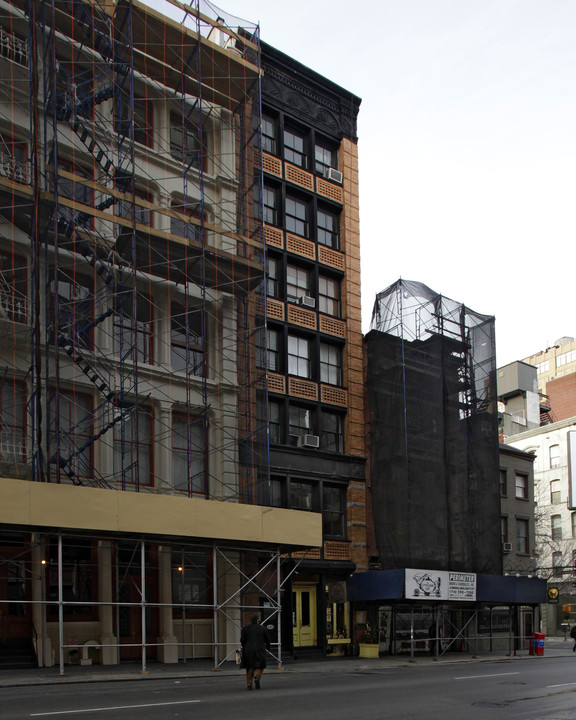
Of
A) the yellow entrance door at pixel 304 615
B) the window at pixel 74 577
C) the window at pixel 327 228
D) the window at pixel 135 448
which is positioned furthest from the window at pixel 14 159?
the yellow entrance door at pixel 304 615

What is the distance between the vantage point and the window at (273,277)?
110 ft

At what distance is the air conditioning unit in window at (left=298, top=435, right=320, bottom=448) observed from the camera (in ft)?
106

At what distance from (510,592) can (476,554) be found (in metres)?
2.07

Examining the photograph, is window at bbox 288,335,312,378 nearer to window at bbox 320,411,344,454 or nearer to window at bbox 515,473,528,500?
window at bbox 320,411,344,454

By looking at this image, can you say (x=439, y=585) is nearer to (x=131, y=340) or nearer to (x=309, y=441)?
(x=309, y=441)

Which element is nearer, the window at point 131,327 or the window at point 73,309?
the window at point 73,309

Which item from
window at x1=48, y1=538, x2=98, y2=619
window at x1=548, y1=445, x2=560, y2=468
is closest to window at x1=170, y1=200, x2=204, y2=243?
window at x1=48, y1=538, x2=98, y2=619

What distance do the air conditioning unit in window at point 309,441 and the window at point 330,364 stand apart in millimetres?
3077

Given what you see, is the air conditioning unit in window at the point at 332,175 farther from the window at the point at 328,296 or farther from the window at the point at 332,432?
the window at the point at 332,432

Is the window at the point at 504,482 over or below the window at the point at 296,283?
below

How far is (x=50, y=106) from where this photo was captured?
1002 inches

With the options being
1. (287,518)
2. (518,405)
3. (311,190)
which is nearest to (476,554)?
(287,518)

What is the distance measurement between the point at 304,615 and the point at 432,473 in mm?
7985

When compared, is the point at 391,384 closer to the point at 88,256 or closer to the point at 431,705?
the point at 88,256
